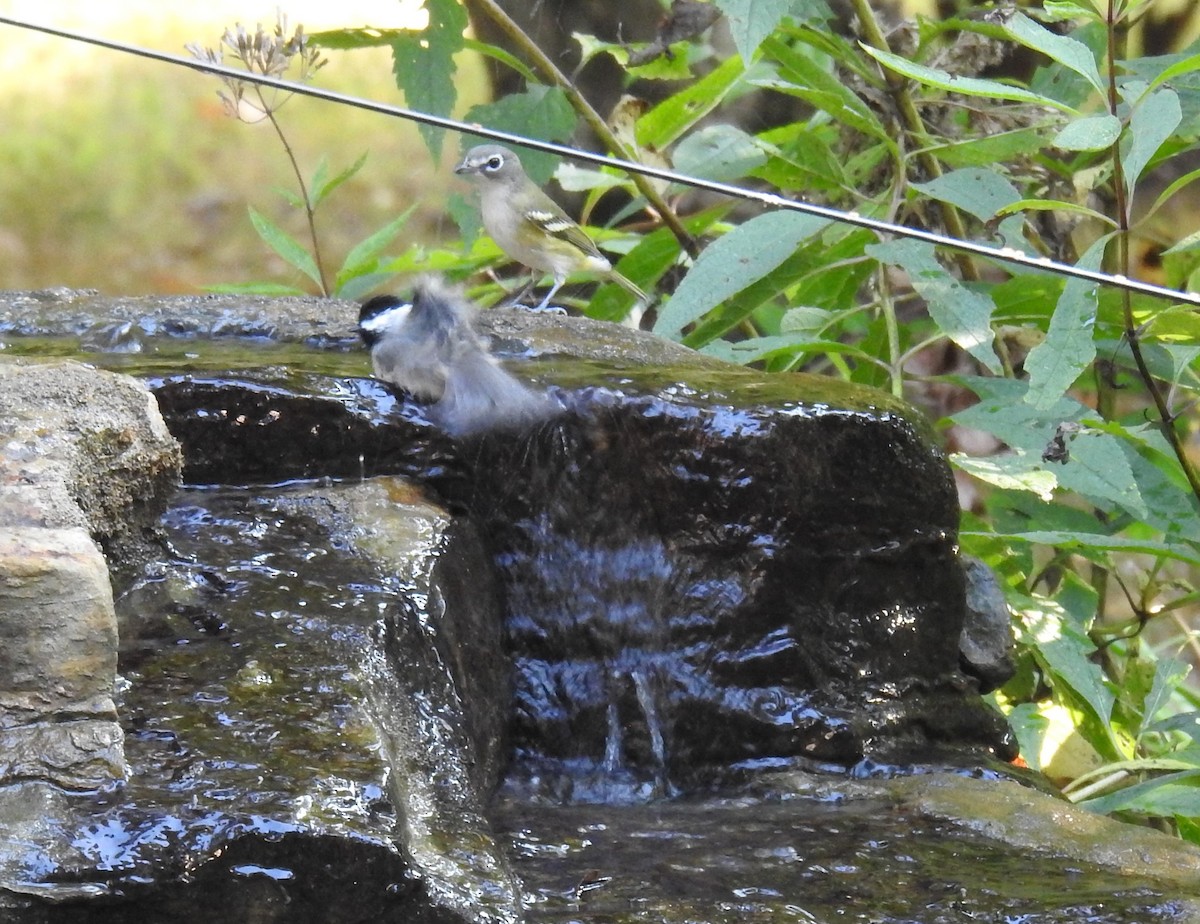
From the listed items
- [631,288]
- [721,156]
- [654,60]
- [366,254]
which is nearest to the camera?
[721,156]

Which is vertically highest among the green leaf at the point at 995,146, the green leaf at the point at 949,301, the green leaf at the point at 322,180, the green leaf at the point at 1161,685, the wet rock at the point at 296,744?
the green leaf at the point at 995,146

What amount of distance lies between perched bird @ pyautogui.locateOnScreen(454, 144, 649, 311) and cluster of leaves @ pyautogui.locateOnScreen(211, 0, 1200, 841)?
0.19 metres

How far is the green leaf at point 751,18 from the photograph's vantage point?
272 cm

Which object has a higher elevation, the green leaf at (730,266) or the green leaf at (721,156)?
the green leaf at (721,156)

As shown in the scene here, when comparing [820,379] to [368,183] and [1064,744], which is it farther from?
[368,183]

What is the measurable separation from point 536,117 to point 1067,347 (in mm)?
1700

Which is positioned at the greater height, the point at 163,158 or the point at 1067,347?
the point at 163,158

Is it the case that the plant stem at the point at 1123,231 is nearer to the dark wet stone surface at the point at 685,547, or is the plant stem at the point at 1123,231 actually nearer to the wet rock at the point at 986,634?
the dark wet stone surface at the point at 685,547

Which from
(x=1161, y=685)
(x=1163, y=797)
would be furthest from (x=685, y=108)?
(x=1163, y=797)

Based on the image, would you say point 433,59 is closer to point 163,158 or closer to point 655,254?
point 655,254

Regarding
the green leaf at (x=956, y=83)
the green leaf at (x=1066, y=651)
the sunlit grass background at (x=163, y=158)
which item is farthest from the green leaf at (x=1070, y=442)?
the sunlit grass background at (x=163, y=158)

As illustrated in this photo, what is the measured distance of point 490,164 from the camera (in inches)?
205

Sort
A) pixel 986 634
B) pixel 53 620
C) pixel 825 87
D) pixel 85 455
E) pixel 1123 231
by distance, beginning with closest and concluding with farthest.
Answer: pixel 53 620
pixel 85 455
pixel 1123 231
pixel 986 634
pixel 825 87

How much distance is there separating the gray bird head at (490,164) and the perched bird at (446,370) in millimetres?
1890
